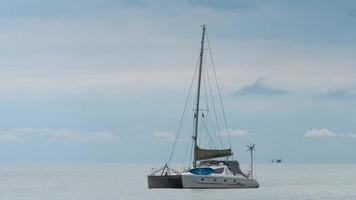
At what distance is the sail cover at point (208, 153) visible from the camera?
354 ft

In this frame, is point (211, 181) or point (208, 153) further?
point (208, 153)

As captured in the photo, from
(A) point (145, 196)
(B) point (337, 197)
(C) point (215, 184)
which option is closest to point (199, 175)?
(C) point (215, 184)

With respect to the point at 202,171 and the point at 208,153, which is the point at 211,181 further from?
the point at 208,153

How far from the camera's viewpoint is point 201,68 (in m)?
112

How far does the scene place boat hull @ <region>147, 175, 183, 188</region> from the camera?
107 meters

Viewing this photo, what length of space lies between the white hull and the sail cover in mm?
3030

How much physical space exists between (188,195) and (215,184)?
3734 mm

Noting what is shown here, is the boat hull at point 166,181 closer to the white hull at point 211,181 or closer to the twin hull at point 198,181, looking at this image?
the twin hull at point 198,181

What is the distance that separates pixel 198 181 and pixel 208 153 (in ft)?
16.0

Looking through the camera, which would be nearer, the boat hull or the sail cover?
the boat hull

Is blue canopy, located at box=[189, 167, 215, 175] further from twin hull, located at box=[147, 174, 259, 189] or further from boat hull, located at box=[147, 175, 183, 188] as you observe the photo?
boat hull, located at box=[147, 175, 183, 188]

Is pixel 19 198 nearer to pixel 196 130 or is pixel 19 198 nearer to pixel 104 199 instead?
pixel 104 199

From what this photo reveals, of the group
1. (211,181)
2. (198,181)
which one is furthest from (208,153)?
(198,181)

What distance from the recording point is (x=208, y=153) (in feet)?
359
